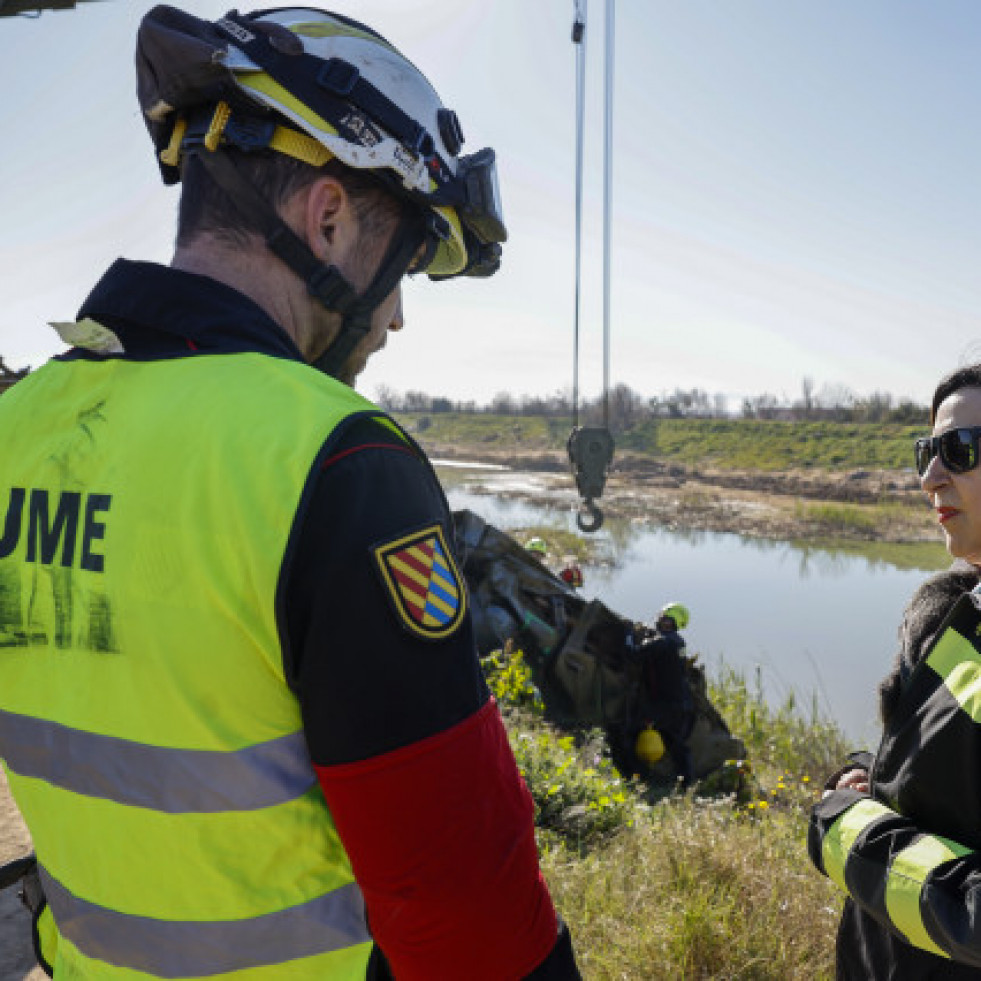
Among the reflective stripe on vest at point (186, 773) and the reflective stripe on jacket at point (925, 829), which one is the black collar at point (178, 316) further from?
the reflective stripe on jacket at point (925, 829)

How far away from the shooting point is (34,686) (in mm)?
982

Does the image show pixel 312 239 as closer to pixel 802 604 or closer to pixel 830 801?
pixel 830 801

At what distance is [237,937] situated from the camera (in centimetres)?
91

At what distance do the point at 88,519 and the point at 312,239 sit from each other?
1.58ft

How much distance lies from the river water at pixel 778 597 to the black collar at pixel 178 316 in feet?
31.1

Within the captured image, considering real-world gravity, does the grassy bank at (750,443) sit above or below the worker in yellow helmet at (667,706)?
above

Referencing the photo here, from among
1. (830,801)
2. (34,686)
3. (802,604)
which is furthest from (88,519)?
(802,604)

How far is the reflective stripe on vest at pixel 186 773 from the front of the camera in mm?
866

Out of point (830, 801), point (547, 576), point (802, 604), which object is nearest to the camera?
point (830, 801)

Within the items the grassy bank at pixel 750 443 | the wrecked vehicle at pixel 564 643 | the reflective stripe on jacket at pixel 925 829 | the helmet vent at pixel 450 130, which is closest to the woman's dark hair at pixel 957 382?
the reflective stripe on jacket at pixel 925 829

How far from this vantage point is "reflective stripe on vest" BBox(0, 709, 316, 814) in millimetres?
866

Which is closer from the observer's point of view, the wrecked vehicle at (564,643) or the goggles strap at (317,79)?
the goggles strap at (317,79)

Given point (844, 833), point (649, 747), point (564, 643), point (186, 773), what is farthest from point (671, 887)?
point (564, 643)

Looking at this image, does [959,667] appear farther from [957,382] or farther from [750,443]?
[750,443]
